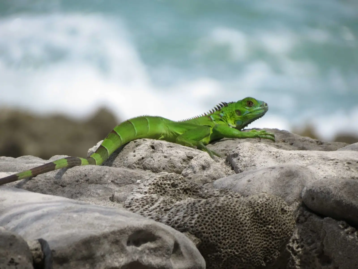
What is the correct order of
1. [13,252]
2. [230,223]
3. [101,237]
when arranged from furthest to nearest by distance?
[230,223], [101,237], [13,252]

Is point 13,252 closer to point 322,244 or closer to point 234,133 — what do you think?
point 322,244

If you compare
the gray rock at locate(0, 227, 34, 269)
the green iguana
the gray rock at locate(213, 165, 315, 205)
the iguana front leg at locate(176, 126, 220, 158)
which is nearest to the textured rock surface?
the gray rock at locate(213, 165, 315, 205)

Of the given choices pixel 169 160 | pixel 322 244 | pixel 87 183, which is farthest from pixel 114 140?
pixel 322 244

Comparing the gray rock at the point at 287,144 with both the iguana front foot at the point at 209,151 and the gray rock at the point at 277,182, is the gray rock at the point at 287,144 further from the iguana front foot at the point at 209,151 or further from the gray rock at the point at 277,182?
the gray rock at the point at 277,182

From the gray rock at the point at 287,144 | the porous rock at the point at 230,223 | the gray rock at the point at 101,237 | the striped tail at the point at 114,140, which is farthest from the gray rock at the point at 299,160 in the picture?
the gray rock at the point at 101,237

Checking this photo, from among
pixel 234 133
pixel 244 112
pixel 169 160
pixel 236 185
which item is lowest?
pixel 236 185

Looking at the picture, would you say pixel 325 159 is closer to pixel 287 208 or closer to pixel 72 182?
pixel 287 208
